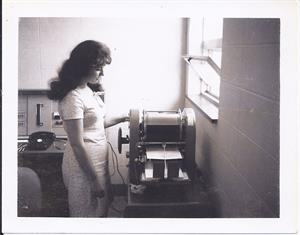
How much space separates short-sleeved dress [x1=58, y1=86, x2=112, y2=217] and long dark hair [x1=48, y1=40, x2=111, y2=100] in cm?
2

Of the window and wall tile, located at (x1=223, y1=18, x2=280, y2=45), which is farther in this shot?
the window

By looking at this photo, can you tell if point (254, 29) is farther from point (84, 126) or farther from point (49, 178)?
point (49, 178)

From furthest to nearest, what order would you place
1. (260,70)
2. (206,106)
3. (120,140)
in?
1. (206,106)
2. (120,140)
3. (260,70)

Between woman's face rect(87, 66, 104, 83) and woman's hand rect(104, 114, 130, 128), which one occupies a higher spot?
woman's face rect(87, 66, 104, 83)

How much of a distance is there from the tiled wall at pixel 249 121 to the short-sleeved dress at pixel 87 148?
0.87ft

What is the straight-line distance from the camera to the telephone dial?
817 mm

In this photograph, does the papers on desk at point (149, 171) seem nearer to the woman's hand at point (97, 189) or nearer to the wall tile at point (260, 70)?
the woman's hand at point (97, 189)

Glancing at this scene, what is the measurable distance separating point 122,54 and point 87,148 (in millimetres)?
218

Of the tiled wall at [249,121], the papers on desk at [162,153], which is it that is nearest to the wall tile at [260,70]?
the tiled wall at [249,121]

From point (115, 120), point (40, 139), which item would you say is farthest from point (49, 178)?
point (115, 120)

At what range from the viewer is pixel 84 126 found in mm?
845

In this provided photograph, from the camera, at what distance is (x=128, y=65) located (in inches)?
33.7

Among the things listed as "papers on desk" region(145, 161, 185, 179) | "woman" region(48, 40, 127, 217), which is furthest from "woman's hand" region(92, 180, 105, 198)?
"papers on desk" region(145, 161, 185, 179)

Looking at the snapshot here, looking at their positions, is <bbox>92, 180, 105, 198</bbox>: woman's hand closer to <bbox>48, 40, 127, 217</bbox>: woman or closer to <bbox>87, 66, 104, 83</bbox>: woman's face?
<bbox>48, 40, 127, 217</bbox>: woman
